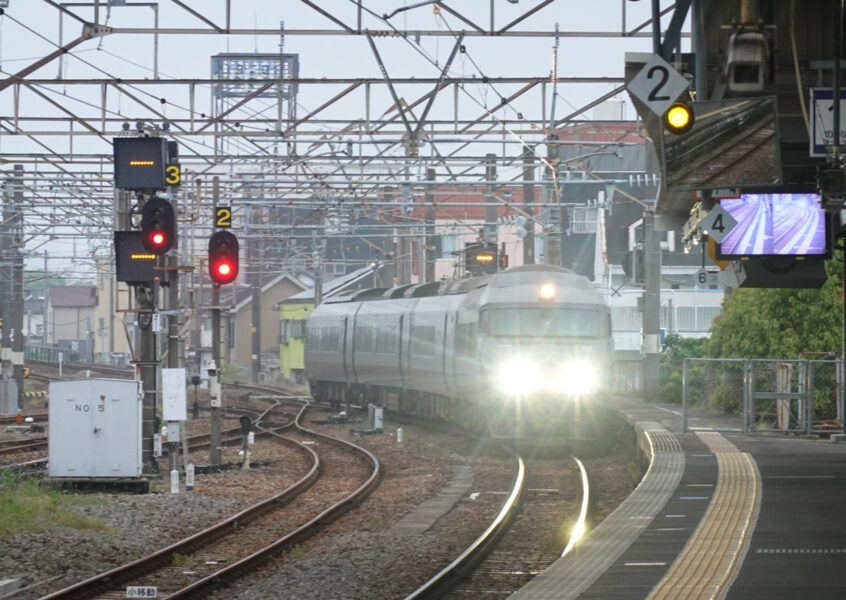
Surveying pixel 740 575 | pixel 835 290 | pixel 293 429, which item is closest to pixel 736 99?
pixel 740 575

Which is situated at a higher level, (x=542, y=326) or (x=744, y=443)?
(x=542, y=326)

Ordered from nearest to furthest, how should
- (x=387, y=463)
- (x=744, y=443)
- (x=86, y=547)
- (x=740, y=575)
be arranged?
(x=740, y=575)
(x=86, y=547)
(x=744, y=443)
(x=387, y=463)

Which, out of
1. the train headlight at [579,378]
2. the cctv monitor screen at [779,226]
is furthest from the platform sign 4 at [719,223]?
the train headlight at [579,378]

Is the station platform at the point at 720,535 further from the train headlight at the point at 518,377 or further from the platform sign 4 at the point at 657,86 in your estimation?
the train headlight at the point at 518,377

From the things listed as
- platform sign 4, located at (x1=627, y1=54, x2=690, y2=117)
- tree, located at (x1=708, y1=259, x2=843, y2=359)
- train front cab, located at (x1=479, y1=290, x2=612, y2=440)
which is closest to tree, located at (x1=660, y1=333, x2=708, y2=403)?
tree, located at (x1=708, y1=259, x2=843, y2=359)

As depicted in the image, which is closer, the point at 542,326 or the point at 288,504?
the point at 288,504

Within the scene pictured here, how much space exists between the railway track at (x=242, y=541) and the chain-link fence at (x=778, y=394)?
619 cm

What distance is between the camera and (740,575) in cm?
978

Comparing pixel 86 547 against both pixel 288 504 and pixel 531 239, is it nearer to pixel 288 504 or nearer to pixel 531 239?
pixel 288 504

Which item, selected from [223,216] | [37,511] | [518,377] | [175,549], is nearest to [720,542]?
[175,549]

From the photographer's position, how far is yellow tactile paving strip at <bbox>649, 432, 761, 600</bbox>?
9312 mm

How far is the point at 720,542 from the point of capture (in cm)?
1138

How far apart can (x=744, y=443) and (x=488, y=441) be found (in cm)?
716

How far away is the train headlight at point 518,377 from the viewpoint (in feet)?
79.9
